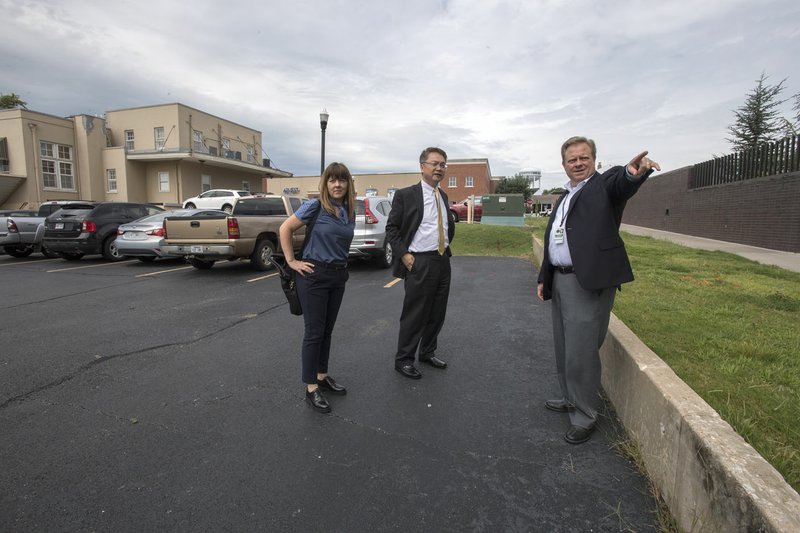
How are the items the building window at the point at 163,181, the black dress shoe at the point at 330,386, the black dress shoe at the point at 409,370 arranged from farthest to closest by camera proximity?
the building window at the point at 163,181, the black dress shoe at the point at 409,370, the black dress shoe at the point at 330,386

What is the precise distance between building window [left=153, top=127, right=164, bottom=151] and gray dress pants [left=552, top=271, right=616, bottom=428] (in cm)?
3560

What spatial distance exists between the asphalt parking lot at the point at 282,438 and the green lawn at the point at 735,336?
75 cm

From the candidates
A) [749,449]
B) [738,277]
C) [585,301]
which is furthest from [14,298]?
[738,277]

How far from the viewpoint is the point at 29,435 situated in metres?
2.97

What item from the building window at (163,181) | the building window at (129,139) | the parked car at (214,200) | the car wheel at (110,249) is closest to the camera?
the car wheel at (110,249)

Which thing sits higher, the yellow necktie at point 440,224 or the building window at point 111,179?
the building window at point 111,179

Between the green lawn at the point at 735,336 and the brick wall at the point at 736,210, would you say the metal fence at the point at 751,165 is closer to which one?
the brick wall at the point at 736,210

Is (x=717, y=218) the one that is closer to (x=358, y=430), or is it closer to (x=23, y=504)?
(x=358, y=430)

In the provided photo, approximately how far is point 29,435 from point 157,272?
816cm

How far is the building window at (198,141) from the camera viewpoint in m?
33.1

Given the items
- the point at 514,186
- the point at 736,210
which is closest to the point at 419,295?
the point at 736,210

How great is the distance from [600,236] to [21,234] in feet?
54.1

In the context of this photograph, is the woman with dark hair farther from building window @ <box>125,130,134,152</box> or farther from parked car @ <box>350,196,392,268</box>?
building window @ <box>125,130,134,152</box>

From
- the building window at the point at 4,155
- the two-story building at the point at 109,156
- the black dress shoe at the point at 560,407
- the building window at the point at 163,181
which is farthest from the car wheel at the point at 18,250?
the building window at the point at 4,155
